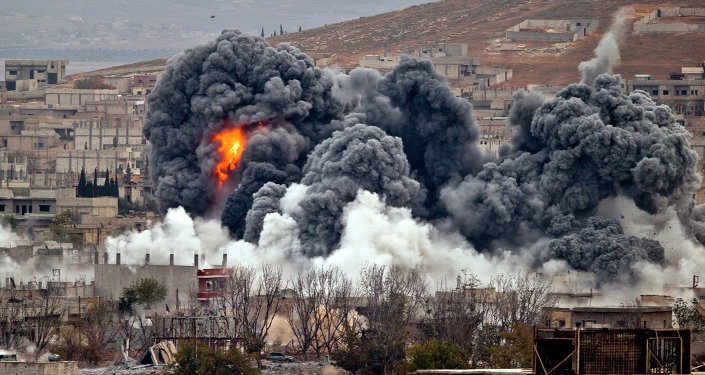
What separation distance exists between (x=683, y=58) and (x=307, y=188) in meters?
94.4

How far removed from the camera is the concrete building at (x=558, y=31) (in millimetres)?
191125

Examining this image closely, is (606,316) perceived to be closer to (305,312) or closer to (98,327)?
(305,312)

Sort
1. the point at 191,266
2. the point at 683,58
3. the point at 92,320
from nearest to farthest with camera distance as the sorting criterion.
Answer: the point at 92,320, the point at 191,266, the point at 683,58

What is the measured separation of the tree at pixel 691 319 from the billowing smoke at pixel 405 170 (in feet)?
31.1

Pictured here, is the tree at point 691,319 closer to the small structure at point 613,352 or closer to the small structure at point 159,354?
the small structure at point 159,354

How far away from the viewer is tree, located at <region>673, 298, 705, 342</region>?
70.4 m

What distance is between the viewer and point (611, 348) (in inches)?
1209

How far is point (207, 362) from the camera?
6009 centimetres

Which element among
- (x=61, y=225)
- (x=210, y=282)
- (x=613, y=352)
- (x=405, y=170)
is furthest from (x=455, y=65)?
(x=613, y=352)

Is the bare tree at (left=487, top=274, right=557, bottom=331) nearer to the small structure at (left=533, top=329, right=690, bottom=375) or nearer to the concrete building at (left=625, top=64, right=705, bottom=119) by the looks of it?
the small structure at (left=533, top=329, right=690, bottom=375)

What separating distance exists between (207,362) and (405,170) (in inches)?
1136

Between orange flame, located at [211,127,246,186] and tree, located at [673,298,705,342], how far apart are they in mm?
25226

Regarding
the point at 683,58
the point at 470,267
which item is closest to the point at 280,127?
the point at 470,267

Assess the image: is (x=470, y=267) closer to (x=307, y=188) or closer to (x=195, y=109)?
(x=307, y=188)
